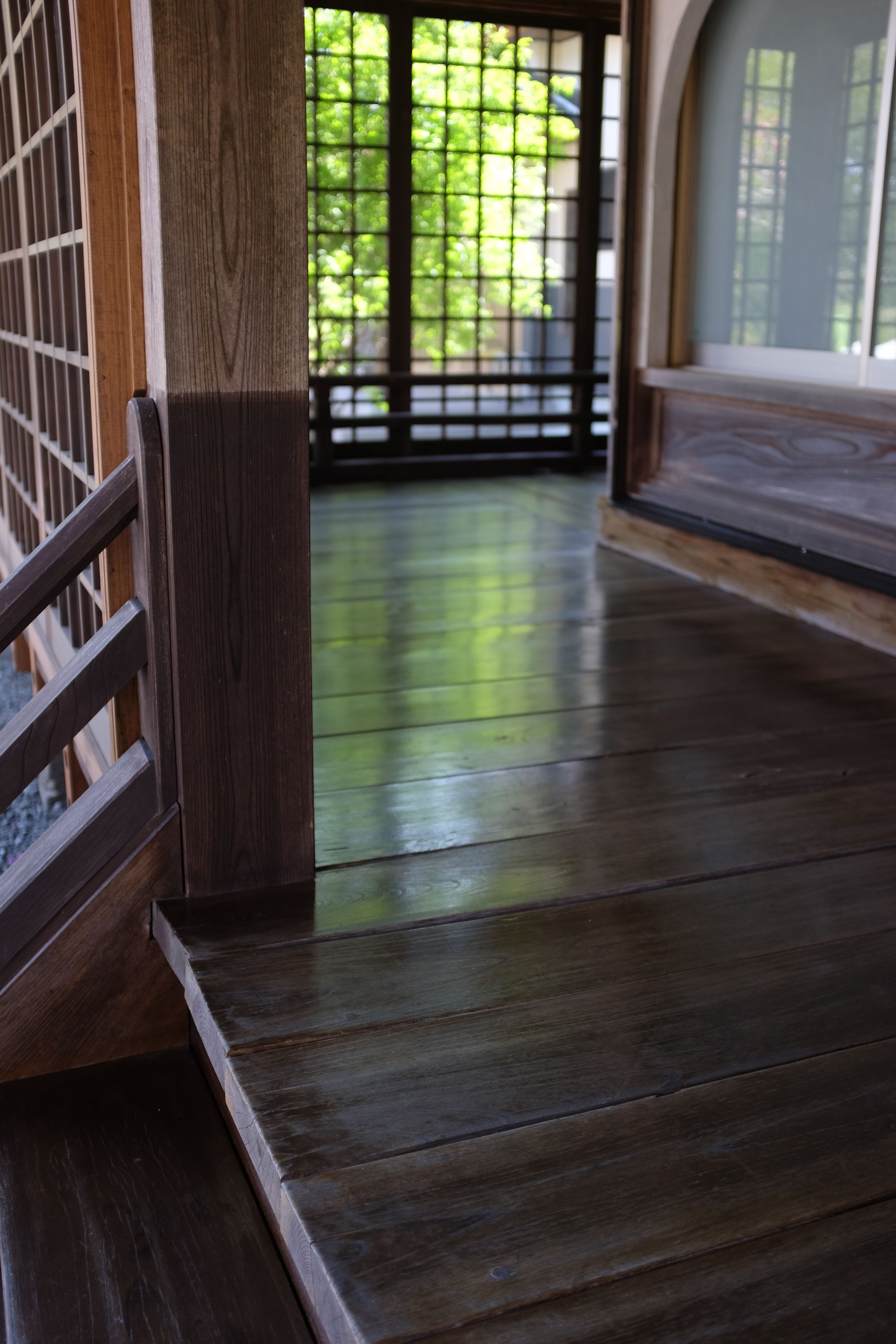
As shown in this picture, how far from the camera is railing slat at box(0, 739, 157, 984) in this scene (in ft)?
5.14

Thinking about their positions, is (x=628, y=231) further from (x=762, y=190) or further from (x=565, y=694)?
(x=565, y=694)

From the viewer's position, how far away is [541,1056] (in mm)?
1302

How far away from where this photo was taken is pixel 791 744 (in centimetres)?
227

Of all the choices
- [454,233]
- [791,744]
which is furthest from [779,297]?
[454,233]

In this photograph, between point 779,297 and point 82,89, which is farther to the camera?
point 779,297

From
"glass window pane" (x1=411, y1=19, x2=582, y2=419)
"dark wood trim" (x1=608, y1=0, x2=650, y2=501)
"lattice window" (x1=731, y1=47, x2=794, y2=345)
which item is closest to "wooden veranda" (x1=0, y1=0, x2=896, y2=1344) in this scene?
"lattice window" (x1=731, y1=47, x2=794, y2=345)

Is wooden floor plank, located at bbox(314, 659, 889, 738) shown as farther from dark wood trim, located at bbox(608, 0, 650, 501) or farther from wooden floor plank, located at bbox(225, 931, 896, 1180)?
dark wood trim, located at bbox(608, 0, 650, 501)

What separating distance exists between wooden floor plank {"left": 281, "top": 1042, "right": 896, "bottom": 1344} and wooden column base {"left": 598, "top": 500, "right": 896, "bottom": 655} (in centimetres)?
189

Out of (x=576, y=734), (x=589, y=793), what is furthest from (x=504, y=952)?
(x=576, y=734)

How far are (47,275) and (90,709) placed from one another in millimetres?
1252

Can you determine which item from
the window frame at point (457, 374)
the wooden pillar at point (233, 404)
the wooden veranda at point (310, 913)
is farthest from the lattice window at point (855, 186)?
the window frame at point (457, 374)

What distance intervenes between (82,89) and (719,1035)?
1.46 meters

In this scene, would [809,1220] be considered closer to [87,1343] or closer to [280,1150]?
[280,1150]

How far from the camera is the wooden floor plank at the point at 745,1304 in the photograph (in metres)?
0.95
